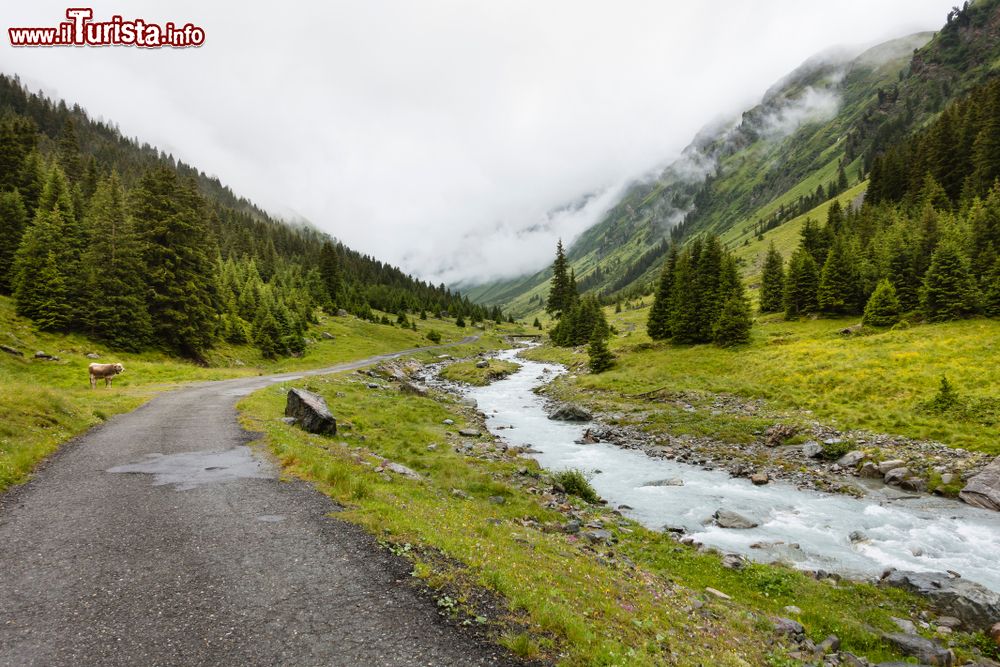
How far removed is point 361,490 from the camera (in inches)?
538

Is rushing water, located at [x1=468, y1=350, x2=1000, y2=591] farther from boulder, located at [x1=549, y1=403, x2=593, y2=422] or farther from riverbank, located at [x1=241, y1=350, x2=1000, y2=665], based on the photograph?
boulder, located at [x1=549, y1=403, x2=593, y2=422]

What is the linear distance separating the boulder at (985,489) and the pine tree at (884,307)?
1282 inches

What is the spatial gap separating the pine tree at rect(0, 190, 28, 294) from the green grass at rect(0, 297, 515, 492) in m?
6.66

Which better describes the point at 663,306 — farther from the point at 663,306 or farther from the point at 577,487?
the point at 577,487

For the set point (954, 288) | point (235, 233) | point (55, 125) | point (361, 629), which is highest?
point (55, 125)

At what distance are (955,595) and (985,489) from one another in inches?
436

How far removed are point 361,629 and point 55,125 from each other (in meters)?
273

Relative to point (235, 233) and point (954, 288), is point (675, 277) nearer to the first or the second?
point (954, 288)

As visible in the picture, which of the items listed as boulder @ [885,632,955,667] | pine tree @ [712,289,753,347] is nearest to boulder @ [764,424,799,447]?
boulder @ [885,632,955,667]

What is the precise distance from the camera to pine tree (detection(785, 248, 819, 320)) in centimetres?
6119

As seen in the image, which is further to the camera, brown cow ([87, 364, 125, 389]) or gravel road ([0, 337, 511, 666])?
brown cow ([87, 364, 125, 389])

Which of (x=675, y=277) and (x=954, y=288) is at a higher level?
Result: (x=675, y=277)

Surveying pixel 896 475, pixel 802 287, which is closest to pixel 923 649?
pixel 896 475

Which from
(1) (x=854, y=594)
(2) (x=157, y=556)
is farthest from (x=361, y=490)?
(1) (x=854, y=594)
